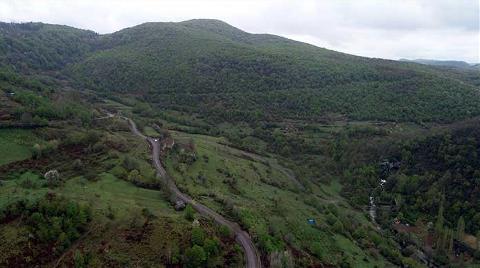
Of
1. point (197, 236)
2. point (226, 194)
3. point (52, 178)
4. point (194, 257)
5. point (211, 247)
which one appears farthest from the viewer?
point (226, 194)

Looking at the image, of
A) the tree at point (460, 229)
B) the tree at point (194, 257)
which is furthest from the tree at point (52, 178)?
the tree at point (460, 229)

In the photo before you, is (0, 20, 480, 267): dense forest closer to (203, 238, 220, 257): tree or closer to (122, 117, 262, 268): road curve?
(203, 238, 220, 257): tree

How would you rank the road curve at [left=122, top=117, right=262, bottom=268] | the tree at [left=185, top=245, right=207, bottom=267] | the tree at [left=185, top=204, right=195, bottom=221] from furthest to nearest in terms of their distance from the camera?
the tree at [left=185, top=204, right=195, bottom=221] → the road curve at [left=122, top=117, right=262, bottom=268] → the tree at [left=185, top=245, right=207, bottom=267]

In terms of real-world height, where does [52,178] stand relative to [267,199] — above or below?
above

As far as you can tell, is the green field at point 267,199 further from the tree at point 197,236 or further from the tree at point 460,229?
the tree at point 460,229

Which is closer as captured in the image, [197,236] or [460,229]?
[197,236]

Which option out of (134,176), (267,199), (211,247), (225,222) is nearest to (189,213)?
(225,222)

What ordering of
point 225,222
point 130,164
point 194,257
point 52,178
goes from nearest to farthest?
point 194,257 < point 225,222 < point 52,178 < point 130,164

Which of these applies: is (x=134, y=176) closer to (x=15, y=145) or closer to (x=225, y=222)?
(x=225, y=222)

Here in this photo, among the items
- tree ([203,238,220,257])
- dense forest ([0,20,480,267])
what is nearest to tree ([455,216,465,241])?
dense forest ([0,20,480,267])
